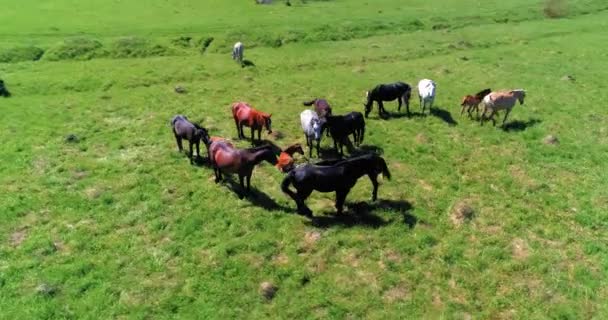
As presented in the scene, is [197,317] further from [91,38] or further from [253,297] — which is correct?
[91,38]

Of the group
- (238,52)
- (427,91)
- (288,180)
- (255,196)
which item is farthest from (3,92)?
(427,91)

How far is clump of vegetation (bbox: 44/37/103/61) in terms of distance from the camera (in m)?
35.3

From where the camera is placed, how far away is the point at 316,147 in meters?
20.0

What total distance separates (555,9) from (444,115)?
116 feet

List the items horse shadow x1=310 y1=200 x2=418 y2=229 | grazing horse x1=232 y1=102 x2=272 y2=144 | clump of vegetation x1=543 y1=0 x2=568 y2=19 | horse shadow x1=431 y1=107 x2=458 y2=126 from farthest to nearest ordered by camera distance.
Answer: clump of vegetation x1=543 y1=0 x2=568 y2=19 → horse shadow x1=431 y1=107 x2=458 y2=126 → grazing horse x1=232 y1=102 x2=272 y2=144 → horse shadow x1=310 y1=200 x2=418 y2=229

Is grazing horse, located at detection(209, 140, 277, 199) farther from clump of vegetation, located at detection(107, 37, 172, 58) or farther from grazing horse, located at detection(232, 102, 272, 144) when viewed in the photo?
clump of vegetation, located at detection(107, 37, 172, 58)

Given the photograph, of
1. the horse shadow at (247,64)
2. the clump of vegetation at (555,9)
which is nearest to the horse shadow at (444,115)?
the horse shadow at (247,64)

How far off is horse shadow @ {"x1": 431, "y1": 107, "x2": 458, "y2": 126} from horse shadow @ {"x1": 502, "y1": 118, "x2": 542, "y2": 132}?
227 centimetres

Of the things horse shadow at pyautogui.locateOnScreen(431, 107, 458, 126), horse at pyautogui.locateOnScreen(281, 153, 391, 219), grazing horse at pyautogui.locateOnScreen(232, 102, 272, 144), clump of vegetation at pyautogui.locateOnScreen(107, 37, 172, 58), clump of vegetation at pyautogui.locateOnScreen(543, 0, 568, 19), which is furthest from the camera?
clump of vegetation at pyautogui.locateOnScreen(543, 0, 568, 19)

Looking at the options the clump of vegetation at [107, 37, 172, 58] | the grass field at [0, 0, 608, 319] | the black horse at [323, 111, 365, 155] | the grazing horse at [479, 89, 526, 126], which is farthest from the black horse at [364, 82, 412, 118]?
the clump of vegetation at [107, 37, 172, 58]

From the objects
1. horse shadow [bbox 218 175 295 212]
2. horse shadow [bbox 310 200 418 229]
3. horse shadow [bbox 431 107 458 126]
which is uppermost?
horse shadow [bbox 431 107 458 126]

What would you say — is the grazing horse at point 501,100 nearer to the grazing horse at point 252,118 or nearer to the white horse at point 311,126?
the white horse at point 311,126

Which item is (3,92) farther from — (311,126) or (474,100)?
(474,100)

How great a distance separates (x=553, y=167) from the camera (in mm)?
18500
